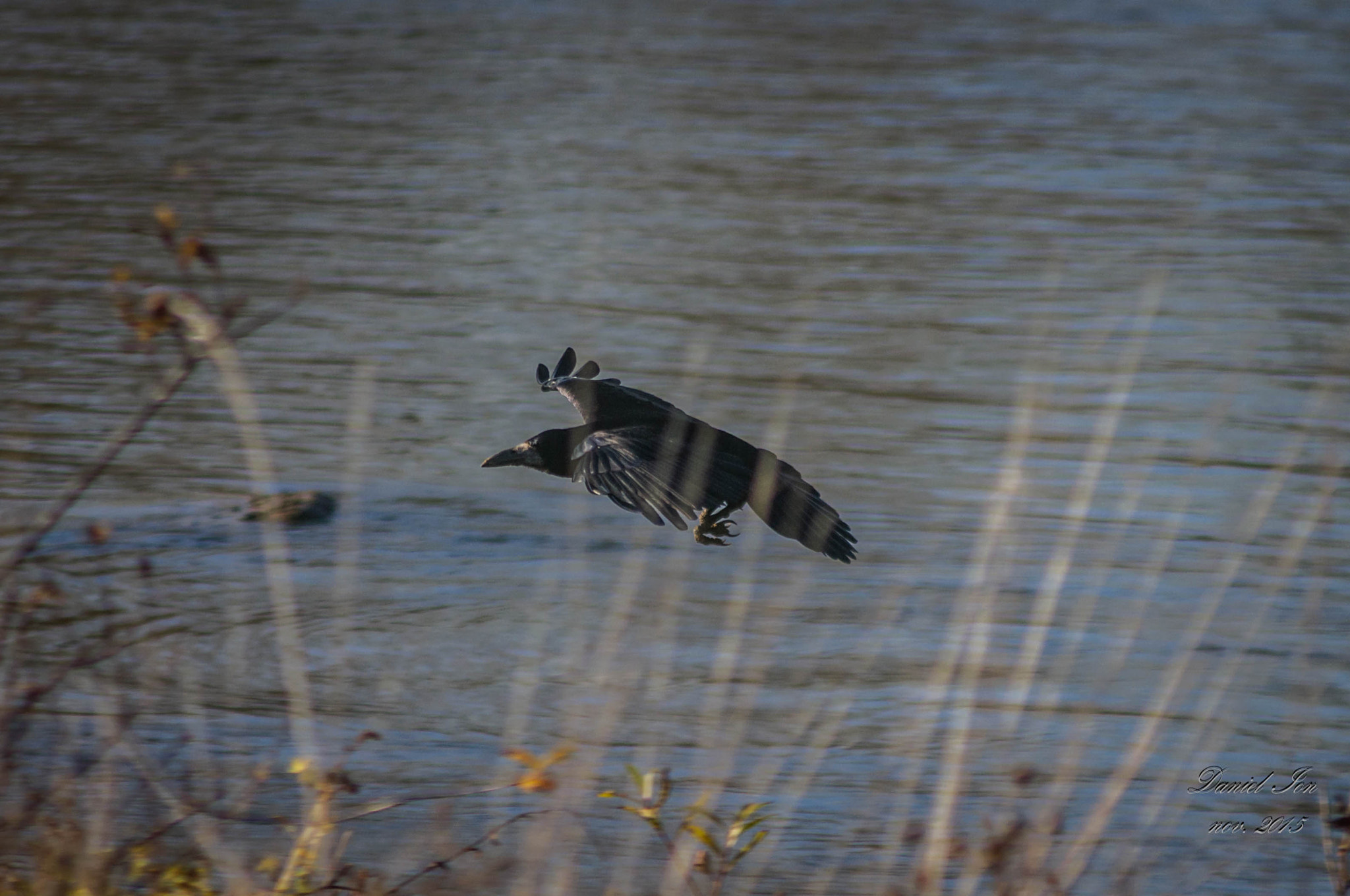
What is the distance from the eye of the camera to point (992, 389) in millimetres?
7242

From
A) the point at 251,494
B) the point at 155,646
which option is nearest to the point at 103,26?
the point at 251,494

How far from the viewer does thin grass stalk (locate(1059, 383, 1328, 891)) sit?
3.37 m

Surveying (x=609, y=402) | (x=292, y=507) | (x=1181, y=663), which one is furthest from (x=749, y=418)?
(x=609, y=402)

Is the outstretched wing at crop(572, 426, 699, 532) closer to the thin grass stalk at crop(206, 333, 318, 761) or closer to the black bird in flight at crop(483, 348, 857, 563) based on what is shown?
the black bird in flight at crop(483, 348, 857, 563)

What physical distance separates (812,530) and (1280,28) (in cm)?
1555

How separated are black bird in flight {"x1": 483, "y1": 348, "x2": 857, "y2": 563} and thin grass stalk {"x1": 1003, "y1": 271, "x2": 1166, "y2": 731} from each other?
41.6 inches

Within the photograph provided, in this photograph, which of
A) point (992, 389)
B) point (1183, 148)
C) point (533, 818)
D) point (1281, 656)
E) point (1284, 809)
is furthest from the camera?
point (1183, 148)

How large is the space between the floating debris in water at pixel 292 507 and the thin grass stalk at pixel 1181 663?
2.78 meters

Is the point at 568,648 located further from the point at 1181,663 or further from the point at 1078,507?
the point at 1078,507

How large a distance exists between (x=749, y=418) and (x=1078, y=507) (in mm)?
1366

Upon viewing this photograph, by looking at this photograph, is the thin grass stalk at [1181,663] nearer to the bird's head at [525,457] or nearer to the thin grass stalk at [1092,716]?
the thin grass stalk at [1092,716]

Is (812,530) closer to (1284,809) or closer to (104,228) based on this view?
(1284,809)

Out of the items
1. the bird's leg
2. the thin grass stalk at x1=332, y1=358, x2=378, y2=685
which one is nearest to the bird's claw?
the bird's leg

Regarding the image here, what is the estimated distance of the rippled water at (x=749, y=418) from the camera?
449 centimetres
